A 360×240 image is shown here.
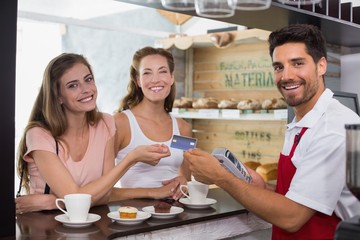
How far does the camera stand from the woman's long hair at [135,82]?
124 inches

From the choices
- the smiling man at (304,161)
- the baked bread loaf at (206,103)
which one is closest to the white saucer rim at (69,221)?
the smiling man at (304,161)

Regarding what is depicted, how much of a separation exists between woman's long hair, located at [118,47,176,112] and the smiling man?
1.05m

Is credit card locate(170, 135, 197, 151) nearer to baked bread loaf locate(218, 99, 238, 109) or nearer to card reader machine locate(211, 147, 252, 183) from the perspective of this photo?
card reader machine locate(211, 147, 252, 183)

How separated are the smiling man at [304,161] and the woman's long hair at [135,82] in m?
1.05

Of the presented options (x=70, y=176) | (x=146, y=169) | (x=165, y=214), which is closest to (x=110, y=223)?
(x=165, y=214)

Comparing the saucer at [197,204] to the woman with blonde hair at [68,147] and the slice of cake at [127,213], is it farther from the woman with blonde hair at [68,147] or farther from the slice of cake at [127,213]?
the slice of cake at [127,213]

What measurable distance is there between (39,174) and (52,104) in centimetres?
36

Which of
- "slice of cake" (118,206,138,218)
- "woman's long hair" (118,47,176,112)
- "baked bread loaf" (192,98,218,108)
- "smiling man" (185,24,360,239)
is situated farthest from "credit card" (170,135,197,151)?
"baked bread loaf" (192,98,218,108)

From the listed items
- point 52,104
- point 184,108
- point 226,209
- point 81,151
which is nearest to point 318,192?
point 226,209

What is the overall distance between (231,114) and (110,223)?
8.52 ft

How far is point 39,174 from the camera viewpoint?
2.52 m

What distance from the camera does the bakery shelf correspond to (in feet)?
13.9

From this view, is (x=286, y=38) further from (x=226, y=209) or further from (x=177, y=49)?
(x=177, y=49)

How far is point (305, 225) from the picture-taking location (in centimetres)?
210
